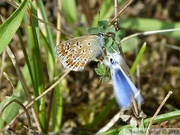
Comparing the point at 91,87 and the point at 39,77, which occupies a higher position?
the point at 39,77

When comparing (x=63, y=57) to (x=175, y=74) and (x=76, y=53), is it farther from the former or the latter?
(x=175, y=74)

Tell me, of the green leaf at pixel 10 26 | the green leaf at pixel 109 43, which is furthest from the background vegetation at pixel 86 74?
the green leaf at pixel 109 43

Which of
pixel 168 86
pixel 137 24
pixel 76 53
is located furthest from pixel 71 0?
pixel 76 53

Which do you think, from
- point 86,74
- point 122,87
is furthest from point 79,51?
point 86,74

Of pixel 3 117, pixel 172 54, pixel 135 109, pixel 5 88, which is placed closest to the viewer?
pixel 135 109

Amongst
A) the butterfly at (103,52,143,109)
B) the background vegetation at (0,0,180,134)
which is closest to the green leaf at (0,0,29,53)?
the background vegetation at (0,0,180,134)

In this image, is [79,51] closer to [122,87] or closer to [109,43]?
[109,43]

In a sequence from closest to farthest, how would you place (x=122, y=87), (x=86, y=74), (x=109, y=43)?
(x=122, y=87), (x=109, y=43), (x=86, y=74)

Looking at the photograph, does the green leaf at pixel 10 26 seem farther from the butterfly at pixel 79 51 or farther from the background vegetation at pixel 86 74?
the background vegetation at pixel 86 74
